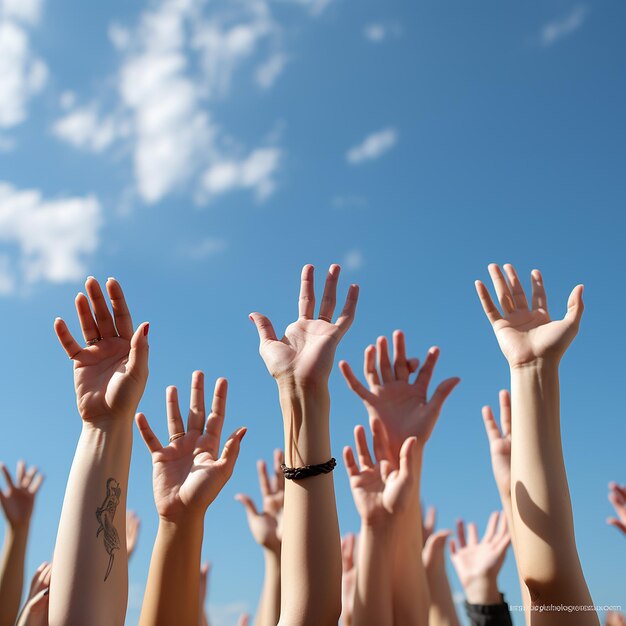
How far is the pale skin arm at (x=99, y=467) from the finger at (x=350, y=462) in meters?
1.61

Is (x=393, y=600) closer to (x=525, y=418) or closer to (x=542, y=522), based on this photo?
(x=542, y=522)

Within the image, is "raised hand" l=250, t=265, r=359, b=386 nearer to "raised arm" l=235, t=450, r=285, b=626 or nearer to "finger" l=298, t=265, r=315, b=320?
"finger" l=298, t=265, r=315, b=320

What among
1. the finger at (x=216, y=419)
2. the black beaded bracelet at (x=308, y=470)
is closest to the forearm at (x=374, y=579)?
the black beaded bracelet at (x=308, y=470)

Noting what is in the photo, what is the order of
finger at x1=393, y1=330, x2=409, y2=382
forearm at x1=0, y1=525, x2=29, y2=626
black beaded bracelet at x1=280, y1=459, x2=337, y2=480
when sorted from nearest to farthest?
black beaded bracelet at x1=280, y1=459, x2=337, y2=480
finger at x1=393, y1=330, x2=409, y2=382
forearm at x1=0, y1=525, x2=29, y2=626

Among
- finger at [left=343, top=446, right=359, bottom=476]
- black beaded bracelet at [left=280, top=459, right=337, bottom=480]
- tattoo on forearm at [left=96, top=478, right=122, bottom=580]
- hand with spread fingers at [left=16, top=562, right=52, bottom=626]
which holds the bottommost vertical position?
hand with spread fingers at [left=16, top=562, right=52, bottom=626]

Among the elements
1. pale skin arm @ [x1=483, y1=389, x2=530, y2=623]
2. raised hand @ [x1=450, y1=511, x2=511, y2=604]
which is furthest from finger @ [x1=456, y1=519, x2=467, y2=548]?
pale skin arm @ [x1=483, y1=389, x2=530, y2=623]

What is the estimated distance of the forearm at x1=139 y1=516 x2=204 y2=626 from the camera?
4328 millimetres

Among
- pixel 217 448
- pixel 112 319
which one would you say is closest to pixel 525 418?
pixel 217 448

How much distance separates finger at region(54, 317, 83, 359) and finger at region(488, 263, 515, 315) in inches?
137

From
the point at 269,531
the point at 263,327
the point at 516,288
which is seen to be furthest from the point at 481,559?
the point at 263,327

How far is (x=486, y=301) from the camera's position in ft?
17.6

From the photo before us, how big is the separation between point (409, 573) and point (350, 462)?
920mm

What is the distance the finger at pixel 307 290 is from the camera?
5.28 metres

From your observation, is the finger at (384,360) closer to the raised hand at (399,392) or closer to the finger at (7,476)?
the raised hand at (399,392)
